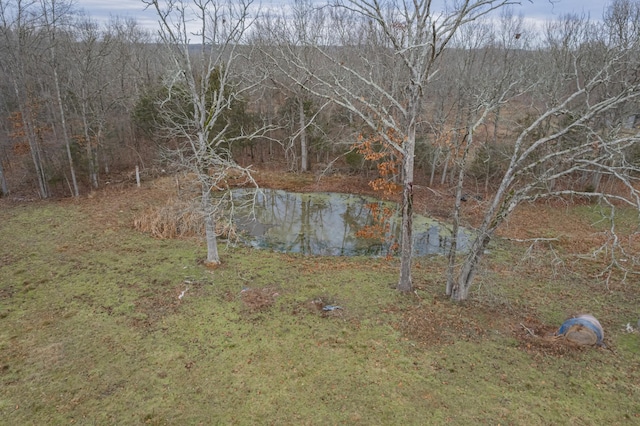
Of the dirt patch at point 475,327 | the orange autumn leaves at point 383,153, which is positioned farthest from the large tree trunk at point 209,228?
the dirt patch at point 475,327

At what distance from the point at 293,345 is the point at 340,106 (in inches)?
676

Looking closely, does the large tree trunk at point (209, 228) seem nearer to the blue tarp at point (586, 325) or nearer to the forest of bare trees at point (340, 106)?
the forest of bare trees at point (340, 106)

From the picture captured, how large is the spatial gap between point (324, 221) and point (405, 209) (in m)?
7.78

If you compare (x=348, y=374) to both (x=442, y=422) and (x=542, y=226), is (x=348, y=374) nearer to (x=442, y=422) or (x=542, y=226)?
(x=442, y=422)

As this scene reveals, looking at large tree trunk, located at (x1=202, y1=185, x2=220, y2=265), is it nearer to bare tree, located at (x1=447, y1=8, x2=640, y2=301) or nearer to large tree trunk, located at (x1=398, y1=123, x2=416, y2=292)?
large tree trunk, located at (x1=398, y1=123, x2=416, y2=292)

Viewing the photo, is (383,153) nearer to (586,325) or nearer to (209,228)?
(209,228)

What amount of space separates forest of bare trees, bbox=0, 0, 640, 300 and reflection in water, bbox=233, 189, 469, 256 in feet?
6.65

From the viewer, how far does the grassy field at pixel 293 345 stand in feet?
18.4

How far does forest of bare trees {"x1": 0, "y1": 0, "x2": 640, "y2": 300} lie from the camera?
26.2ft

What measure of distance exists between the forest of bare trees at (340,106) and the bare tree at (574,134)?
98 millimetres

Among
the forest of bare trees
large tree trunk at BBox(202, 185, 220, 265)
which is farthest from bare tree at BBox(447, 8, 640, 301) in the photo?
large tree trunk at BBox(202, 185, 220, 265)

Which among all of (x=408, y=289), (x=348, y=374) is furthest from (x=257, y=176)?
(x=348, y=374)

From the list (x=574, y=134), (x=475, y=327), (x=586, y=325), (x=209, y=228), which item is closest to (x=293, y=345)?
(x=475, y=327)

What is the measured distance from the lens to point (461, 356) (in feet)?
22.2
